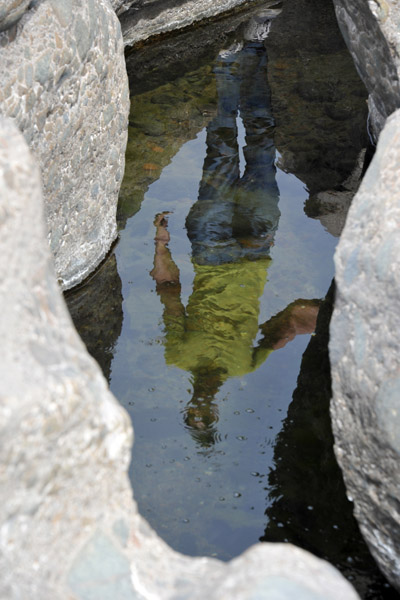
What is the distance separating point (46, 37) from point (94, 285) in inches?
37.0

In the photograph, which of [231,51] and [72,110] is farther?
[231,51]

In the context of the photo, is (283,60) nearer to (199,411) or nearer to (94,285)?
(94,285)

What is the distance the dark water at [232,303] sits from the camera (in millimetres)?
2006

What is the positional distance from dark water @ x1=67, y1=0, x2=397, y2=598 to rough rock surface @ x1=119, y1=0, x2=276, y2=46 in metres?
0.38

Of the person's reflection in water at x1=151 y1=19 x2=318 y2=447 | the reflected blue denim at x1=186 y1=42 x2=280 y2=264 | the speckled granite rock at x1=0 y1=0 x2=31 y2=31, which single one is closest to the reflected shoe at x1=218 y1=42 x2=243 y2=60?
the reflected blue denim at x1=186 y1=42 x2=280 y2=264

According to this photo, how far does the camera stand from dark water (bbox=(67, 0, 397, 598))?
2.01 m

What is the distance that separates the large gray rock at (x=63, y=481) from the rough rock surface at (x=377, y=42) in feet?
5.20

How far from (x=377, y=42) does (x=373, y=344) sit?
1505 millimetres

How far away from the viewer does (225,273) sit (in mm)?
2861

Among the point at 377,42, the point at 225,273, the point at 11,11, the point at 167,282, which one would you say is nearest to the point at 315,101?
the point at 377,42

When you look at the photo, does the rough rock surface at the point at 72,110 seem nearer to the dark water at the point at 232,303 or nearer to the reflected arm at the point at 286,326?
the dark water at the point at 232,303

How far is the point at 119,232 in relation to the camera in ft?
10.1

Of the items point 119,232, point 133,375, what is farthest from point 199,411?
point 119,232

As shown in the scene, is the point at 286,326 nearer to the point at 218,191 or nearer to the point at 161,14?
the point at 218,191
